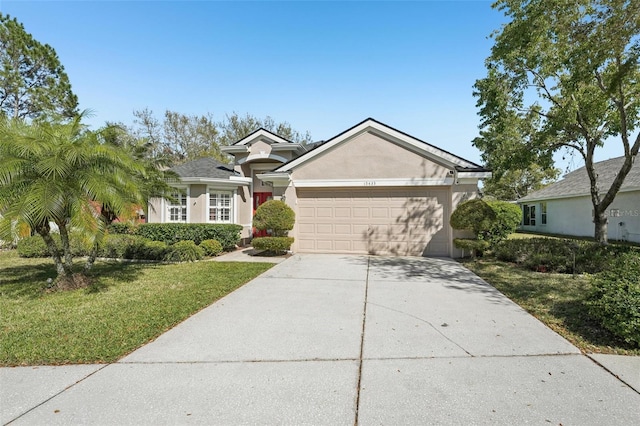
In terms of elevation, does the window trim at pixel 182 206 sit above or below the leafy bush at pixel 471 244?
above

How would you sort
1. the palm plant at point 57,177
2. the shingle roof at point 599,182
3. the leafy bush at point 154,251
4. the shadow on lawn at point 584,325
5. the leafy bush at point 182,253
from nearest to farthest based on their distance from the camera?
1. the shadow on lawn at point 584,325
2. the palm plant at point 57,177
3. the leafy bush at point 182,253
4. the leafy bush at point 154,251
5. the shingle roof at point 599,182

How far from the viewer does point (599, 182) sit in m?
18.3

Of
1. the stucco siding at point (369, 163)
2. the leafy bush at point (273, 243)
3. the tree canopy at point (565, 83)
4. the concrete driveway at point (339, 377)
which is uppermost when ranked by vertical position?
the tree canopy at point (565, 83)

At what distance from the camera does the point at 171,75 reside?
550 inches

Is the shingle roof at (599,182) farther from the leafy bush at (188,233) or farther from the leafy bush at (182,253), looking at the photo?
the leafy bush at (182,253)

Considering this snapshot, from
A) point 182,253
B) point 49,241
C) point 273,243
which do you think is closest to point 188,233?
point 182,253

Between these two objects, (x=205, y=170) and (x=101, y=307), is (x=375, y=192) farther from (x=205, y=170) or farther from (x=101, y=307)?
(x=101, y=307)

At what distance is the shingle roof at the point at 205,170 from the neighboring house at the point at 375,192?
3992 millimetres

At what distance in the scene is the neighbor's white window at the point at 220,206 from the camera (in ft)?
49.5

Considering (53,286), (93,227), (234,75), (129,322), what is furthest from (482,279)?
(234,75)

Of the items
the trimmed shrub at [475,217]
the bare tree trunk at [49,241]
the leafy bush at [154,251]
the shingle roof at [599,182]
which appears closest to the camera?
the bare tree trunk at [49,241]

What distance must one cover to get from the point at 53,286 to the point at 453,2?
42.8 ft

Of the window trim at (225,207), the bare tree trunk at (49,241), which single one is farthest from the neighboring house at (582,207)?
the bare tree trunk at (49,241)

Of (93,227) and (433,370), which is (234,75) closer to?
(93,227)
